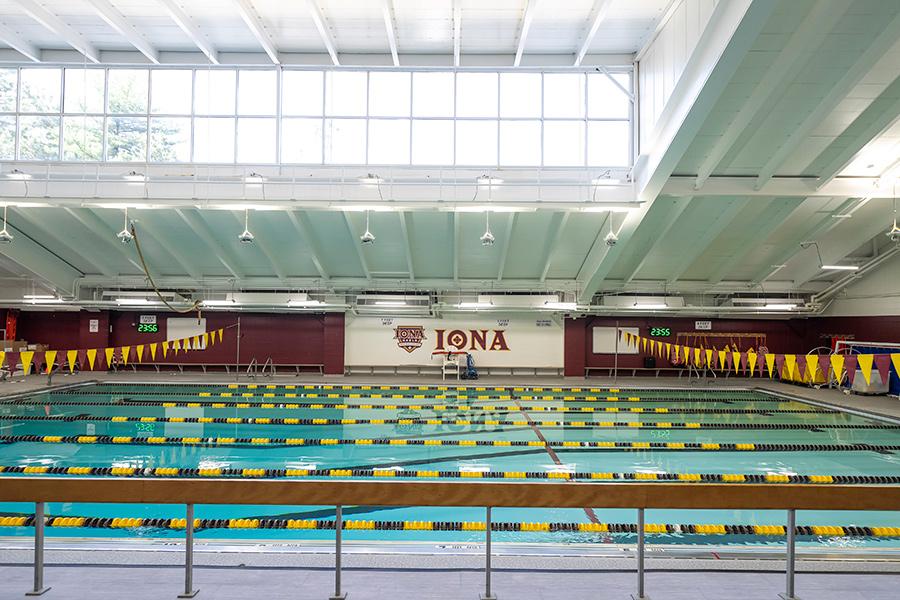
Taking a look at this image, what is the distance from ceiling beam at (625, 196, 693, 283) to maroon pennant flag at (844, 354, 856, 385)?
4.57m

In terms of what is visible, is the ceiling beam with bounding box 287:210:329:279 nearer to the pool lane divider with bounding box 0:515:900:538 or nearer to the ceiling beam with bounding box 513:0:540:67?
the ceiling beam with bounding box 513:0:540:67

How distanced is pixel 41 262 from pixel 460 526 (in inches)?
614

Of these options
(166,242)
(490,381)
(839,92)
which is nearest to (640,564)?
(839,92)

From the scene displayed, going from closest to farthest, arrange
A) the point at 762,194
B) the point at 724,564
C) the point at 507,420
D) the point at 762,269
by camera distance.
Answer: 1. the point at 724,564
2. the point at 507,420
3. the point at 762,194
4. the point at 762,269

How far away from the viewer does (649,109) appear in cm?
1177

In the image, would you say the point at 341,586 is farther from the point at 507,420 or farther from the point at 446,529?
the point at 507,420

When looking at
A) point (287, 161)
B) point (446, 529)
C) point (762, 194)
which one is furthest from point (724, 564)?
point (287, 161)

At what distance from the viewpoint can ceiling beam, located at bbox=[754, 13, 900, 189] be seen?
22.5ft

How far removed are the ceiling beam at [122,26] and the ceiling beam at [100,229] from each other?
13.4 feet

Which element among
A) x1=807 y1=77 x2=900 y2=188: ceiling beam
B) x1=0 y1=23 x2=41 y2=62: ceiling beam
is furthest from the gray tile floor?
x1=0 y1=23 x2=41 y2=62: ceiling beam

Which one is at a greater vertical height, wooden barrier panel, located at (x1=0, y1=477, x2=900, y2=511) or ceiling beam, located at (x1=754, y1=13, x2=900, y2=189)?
ceiling beam, located at (x1=754, y1=13, x2=900, y2=189)

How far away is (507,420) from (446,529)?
17.8ft

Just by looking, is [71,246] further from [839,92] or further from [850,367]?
[850,367]

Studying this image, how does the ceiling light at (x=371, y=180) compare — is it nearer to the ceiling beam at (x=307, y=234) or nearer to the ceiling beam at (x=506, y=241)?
the ceiling beam at (x=307, y=234)
